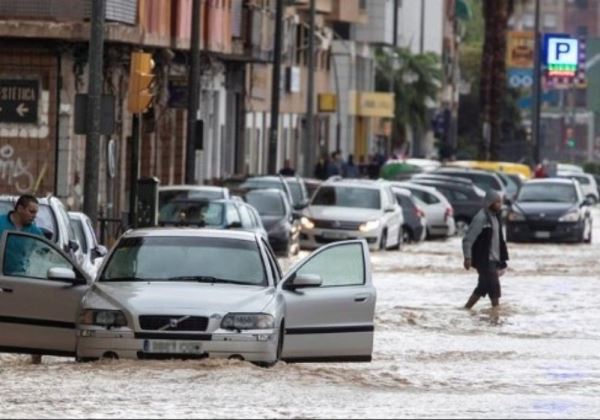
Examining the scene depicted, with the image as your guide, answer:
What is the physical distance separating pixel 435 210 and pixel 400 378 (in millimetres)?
38734

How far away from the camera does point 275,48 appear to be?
6172 centimetres

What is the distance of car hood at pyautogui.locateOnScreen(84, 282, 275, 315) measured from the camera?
60.2 ft

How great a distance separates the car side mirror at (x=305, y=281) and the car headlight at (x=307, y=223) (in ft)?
94.2

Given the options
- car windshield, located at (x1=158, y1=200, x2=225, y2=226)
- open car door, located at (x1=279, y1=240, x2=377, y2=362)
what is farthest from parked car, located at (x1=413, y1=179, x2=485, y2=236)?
open car door, located at (x1=279, y1=240, x2=377, y2=362)

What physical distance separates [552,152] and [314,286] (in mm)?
179457

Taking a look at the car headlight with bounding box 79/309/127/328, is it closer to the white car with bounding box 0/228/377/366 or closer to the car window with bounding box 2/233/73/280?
the white car with bounding box 0/228/377/366

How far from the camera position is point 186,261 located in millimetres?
19594

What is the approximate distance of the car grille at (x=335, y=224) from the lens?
159 feet

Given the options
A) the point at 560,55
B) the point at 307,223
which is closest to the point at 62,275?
the point at 307,223

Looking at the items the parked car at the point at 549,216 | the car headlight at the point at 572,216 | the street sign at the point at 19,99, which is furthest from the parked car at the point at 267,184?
the car headlight at the point at 572,216

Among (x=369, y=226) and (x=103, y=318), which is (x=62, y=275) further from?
(x=369, y=226)

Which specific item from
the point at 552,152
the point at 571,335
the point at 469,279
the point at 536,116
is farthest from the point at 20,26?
the point at 552,152

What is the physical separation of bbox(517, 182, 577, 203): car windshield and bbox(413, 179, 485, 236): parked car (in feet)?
18.9

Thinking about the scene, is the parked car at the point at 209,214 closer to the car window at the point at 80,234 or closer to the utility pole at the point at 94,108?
the utility pole at the point at 94,108
